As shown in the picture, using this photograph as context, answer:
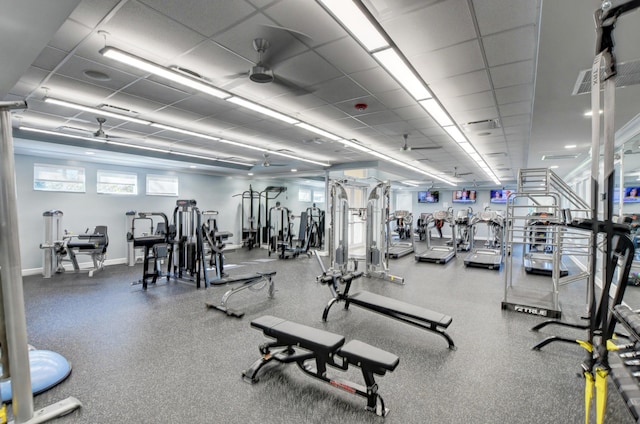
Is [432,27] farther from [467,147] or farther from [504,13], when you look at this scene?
[467,147]

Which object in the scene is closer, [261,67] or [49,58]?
[261,67]

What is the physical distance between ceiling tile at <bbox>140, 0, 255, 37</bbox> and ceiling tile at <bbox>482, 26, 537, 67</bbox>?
219cm

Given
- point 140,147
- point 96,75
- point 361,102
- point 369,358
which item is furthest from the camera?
point 140,147

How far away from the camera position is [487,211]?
8961 mm

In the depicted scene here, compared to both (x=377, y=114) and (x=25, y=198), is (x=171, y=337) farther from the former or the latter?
(x=25, y=198)

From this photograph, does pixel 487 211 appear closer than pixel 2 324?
No

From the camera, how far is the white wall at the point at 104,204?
22.0 feet

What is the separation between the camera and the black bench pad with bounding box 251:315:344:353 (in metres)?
2.34

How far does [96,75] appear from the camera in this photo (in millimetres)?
3471

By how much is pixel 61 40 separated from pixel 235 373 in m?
3.50

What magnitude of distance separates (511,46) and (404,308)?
9.47 ft

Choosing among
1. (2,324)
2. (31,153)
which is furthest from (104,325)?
(31,153)

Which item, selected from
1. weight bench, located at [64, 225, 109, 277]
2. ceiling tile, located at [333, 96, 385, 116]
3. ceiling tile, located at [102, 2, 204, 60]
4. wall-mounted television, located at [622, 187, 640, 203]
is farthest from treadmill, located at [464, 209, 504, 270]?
weight bench, located at [64, 225, 109, 277]

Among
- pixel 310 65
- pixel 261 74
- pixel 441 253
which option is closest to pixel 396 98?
pixel 310 65
